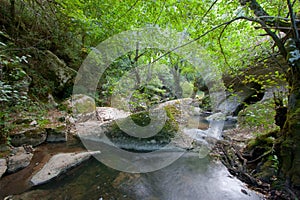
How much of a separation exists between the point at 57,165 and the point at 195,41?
3.63 meters

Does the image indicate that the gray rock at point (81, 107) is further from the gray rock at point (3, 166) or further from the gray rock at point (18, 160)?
the gray rock at point (3, 166)

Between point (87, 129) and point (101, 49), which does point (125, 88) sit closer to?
point (87, 129)

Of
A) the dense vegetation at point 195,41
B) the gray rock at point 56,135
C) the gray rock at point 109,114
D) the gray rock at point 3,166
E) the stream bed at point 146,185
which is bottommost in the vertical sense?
the stream bed at point 146,185

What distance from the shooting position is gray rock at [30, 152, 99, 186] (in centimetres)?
223

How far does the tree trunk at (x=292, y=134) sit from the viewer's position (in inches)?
72.4

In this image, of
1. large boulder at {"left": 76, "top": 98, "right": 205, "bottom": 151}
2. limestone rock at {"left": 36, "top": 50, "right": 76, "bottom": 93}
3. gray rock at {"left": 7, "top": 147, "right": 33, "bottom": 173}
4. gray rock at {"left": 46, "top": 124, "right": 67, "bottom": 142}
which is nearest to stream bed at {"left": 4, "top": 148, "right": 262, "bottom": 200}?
gray rock at {"left": 7, "top": 147, "right": 33, "bottom": 173}

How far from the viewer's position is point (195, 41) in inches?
125

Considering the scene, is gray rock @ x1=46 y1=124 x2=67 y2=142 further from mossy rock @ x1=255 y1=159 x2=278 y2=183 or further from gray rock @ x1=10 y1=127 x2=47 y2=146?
mossy rock @ x1=255 y1=159 x2=278 y2=183

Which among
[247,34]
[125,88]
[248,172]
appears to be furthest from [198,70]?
[248,172]

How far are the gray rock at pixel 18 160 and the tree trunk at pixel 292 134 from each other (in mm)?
4030

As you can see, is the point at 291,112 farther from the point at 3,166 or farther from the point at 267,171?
the point at 3,166

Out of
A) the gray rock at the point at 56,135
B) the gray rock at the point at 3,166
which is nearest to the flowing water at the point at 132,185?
the gray rock at the point at 3,166

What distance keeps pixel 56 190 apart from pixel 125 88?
3559 mm

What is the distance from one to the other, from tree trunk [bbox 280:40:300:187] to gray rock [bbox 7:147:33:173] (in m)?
4.03
